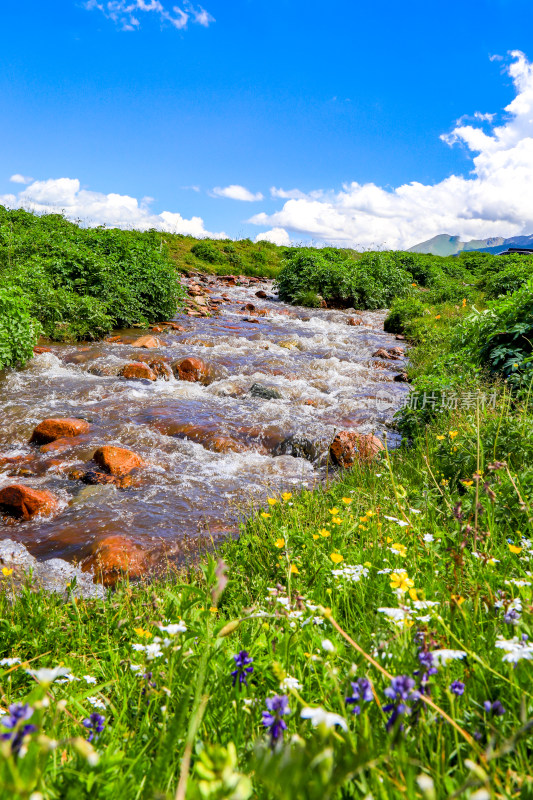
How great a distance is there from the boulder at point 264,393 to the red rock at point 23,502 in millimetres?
4940

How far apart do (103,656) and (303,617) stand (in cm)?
132

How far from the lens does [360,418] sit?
8.67m

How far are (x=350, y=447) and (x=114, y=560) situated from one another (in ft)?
11.4

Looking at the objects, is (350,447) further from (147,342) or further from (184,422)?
(147,342)

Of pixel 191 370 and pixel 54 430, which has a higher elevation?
pixel 191 370

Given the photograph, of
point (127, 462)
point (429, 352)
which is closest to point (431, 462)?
point (127, 462)

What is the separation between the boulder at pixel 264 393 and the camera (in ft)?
31.8

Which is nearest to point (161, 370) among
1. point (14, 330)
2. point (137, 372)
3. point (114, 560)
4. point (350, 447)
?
point (137, 372)

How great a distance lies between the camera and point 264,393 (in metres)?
9.77

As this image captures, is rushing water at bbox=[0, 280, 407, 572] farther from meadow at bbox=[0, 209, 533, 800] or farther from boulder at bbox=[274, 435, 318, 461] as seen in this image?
meadow at bbox=[0, 209, 533, 800]

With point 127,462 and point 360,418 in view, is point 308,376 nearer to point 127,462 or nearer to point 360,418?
point 360,418

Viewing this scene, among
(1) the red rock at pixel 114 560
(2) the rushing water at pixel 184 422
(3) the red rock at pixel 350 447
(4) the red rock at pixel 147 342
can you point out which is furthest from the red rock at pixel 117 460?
(4) the red rock at pixel 147 342

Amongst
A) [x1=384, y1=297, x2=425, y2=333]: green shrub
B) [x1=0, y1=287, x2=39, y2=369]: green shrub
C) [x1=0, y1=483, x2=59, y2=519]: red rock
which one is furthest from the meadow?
[x1=384, y1=297, x2=425, y2=333]: green shrub

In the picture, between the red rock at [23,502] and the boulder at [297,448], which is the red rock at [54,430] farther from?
the boulder at [297,448]
